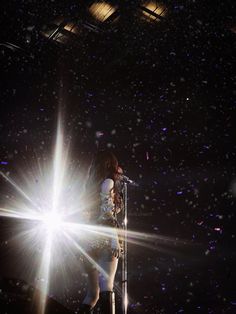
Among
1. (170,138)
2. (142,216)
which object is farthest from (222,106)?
(142,216)

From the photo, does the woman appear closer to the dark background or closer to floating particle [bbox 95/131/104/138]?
the dark background

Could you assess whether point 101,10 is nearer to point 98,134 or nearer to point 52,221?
point 98,134

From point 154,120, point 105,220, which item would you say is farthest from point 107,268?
point 154,120

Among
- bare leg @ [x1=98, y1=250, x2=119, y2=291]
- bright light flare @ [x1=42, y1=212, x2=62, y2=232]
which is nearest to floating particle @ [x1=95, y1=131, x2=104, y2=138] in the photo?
bright light flare @ [x1=42, y1=212, x2=62, y2=232]

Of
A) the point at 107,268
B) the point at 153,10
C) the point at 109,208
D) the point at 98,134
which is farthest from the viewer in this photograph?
the point at 98,134

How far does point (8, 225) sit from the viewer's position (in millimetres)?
2254

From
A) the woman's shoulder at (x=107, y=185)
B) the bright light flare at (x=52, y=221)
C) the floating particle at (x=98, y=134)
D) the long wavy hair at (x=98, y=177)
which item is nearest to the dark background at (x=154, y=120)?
the floating particle at (x=98, y=134)

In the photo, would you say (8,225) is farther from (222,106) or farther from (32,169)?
(222,106)

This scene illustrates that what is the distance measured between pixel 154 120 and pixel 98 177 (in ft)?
5.84

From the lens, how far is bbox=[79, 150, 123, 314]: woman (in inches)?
77.6

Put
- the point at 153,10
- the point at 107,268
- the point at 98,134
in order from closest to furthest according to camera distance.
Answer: the point at 107,268 < the point at 153,10 < the point at 98,134

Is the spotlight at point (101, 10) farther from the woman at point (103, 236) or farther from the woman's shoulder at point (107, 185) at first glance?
the woman's shoulder at point (107, 185)

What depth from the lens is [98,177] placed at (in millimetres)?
2186

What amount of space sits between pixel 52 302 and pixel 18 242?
1102 millimetres
